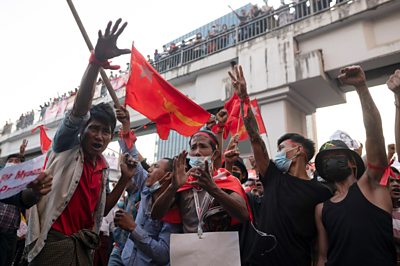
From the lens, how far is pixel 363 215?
6.38 feet

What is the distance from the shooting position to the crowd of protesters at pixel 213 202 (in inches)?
74.4

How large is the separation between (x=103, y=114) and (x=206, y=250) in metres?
1.12

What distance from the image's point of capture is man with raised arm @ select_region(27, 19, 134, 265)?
6.01 feet

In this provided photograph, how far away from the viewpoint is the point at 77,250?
6.20ft

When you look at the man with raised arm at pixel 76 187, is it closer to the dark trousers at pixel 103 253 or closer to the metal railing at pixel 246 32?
the dark trousers at pixel 103 253

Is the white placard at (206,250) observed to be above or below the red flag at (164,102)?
below

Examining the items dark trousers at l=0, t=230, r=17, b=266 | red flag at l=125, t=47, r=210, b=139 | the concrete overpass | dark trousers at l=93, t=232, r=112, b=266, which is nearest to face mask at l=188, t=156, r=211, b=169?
red flag at l=125, t=47, r=210, b=139

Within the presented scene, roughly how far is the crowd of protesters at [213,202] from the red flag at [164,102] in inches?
58.1

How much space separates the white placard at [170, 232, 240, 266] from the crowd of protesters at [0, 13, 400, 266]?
0.04 feet

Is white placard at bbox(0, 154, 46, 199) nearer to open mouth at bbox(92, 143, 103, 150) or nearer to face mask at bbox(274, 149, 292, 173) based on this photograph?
open mouth at bbox(92, 143, 103, 150)

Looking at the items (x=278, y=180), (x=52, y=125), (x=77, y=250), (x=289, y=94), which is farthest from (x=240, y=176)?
(x=52, y=125)

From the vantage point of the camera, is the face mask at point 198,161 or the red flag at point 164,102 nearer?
the face mask at point 198,161

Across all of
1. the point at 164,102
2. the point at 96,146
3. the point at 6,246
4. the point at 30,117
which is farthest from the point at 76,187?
the point at 30,117

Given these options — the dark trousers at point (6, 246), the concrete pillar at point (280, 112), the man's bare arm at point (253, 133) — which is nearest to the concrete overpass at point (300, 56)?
the concrete pillar at point (280, 112)
